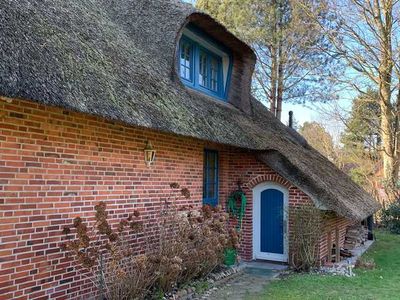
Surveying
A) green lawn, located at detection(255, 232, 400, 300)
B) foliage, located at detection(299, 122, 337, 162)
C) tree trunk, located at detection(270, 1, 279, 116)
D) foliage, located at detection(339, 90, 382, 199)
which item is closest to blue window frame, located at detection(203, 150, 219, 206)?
green lawn, located at detection(255, 232, 400, 300)

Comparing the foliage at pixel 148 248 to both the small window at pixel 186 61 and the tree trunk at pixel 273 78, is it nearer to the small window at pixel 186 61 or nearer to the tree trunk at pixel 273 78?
the small window at pixel 186 61

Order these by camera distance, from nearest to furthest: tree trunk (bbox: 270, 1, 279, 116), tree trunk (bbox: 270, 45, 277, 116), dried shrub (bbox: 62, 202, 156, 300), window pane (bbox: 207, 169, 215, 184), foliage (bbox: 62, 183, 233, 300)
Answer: dried shrub (bbox: 62, 202, 156, 300) < foliage (bbox: 62, 183, 233, 300) < window pane (bbox: 207, 169, 215, 184) < tree trunk (bbox: 270, 1, 279, 116) < tree trunk (bbox: 270, 45, 277, 116)

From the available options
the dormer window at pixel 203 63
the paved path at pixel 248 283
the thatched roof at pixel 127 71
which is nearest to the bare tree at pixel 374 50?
the thatched roof at pixel 127 71

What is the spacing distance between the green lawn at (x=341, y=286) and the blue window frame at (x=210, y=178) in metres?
2.73

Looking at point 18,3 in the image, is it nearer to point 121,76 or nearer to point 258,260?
point 121,76

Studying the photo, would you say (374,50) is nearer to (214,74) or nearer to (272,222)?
(214,74)

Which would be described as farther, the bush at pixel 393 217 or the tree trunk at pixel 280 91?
the tree trunk at pixel 280 91

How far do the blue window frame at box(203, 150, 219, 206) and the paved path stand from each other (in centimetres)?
189

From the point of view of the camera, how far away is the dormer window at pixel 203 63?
10.2 metres

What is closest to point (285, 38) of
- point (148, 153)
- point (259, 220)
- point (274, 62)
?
point (274, 62)

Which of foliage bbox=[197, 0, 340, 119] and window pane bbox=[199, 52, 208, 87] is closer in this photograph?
window pane bbox=[199, 52, 208, 87]

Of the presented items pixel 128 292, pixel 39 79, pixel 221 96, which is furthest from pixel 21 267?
pixel 221 96

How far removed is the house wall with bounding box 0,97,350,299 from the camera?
4910mm

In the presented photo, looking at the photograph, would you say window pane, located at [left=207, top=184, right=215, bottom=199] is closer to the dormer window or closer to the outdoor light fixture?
the dormer window
